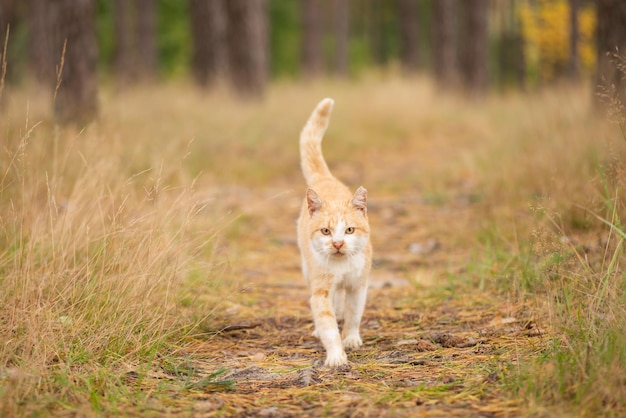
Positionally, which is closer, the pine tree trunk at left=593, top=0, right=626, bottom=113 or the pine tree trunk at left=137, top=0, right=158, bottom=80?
the pine tree trunk at left=593, top=0, right=626, bottom=113

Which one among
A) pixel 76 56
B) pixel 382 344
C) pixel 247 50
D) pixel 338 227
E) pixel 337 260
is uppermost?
pixel 76 56

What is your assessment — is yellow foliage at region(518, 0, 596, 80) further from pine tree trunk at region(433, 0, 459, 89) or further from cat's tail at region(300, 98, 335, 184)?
cat's tail at region(300, 98, 335, 184)

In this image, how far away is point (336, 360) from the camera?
139 inches

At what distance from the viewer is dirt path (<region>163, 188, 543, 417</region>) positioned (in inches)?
115

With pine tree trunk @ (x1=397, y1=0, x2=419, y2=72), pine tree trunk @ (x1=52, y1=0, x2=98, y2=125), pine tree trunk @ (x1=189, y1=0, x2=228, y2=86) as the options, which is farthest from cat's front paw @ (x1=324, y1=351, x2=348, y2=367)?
pine tree trunk @ (x1=397, y1=0, x2=419, y2=72)

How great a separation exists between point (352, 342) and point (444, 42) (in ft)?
51.0

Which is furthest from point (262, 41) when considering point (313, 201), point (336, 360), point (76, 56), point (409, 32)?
point (409, 32)

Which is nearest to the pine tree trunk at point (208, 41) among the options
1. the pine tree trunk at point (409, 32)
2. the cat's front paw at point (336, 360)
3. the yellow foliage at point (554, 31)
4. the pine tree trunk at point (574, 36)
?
the pine tree trunk at point (574, 36)

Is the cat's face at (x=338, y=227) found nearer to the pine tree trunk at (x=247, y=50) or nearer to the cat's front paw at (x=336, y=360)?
the cat's front paw at (x=336, y=360)

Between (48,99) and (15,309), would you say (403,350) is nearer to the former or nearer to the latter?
(15,309)

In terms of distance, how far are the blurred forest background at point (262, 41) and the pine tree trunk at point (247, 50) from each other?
2 centimetres

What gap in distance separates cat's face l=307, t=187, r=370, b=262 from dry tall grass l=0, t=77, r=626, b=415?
24.5 inches

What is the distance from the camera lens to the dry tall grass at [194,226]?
9.64 ft

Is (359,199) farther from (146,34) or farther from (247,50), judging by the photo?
(146,34)
